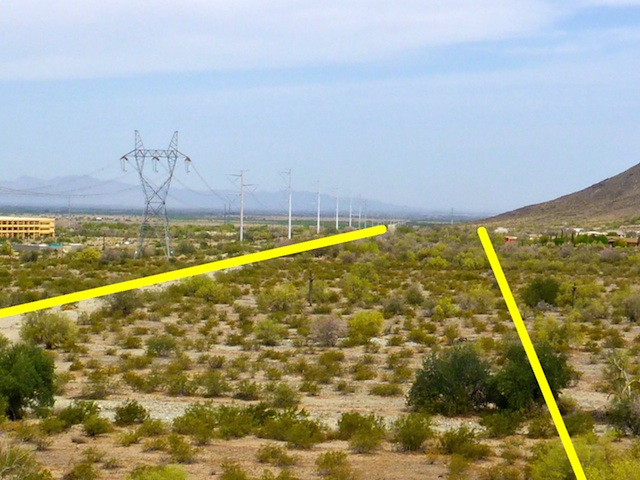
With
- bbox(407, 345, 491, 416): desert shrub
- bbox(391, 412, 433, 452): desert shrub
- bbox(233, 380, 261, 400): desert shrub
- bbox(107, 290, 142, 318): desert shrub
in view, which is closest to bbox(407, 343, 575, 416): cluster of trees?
bbox(407, 345, 491, 416): desert shrub

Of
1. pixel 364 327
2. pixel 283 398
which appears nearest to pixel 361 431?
pixel 283 398

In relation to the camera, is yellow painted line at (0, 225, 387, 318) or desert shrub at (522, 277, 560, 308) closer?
yellow painted line at (0, 225, 387, 318)

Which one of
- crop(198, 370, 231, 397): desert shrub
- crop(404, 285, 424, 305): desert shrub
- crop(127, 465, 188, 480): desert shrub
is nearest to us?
crop(127, 465, 188, 480): desert shrub

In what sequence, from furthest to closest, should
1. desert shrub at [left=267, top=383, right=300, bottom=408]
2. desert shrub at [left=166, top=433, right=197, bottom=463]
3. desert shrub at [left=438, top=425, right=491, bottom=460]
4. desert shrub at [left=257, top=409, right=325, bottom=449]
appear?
desert shrub at [left=267, top=383, right=300, bottom=408] < desert shrub at [left=257, top=409, right=325, bottom=449] < desert shrub at [left=438, top=425, right=491, bottom=460] < desert shrub at [left=166, top=433, right=197, bottom=463]

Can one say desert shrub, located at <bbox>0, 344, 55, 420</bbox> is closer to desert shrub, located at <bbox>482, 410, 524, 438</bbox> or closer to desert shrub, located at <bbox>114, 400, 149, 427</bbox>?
desert shrub, located at <bbox>114, 400, 149, 427</bbox>

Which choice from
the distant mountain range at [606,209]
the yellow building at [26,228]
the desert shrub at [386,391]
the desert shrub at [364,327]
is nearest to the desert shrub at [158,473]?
the desert shrub at [386,391]

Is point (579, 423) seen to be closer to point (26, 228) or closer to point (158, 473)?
point (158, 473)

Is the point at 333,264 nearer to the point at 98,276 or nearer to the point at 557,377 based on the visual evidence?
the point at 98,276
